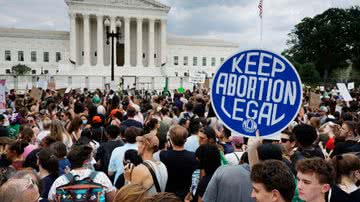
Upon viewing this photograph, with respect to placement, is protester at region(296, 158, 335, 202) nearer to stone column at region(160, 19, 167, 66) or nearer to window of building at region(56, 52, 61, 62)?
stone column at region(160, 19, 167, 66)

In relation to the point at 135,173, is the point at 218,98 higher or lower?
higher

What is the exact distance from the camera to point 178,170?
4.69 m

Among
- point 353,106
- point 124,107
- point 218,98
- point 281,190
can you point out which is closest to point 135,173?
point 218,98

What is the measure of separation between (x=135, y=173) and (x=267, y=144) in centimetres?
146

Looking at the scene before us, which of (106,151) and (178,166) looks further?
(106,151)

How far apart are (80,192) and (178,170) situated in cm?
144

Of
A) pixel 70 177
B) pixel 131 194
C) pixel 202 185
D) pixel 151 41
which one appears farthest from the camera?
pixel 151 41

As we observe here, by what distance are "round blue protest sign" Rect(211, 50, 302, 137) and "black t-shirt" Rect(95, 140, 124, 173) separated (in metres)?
3.05

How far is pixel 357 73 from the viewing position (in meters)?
64.4

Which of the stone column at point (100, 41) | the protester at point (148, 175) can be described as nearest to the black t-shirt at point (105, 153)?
Answer: the protester at point (148, 175)

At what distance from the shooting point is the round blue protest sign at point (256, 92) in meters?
3.25

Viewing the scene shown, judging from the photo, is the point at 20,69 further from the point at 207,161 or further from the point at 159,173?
the point at 207,161

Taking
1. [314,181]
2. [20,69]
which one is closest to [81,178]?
[314,181]

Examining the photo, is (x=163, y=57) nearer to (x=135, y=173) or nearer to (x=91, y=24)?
(x=91, y=24)
